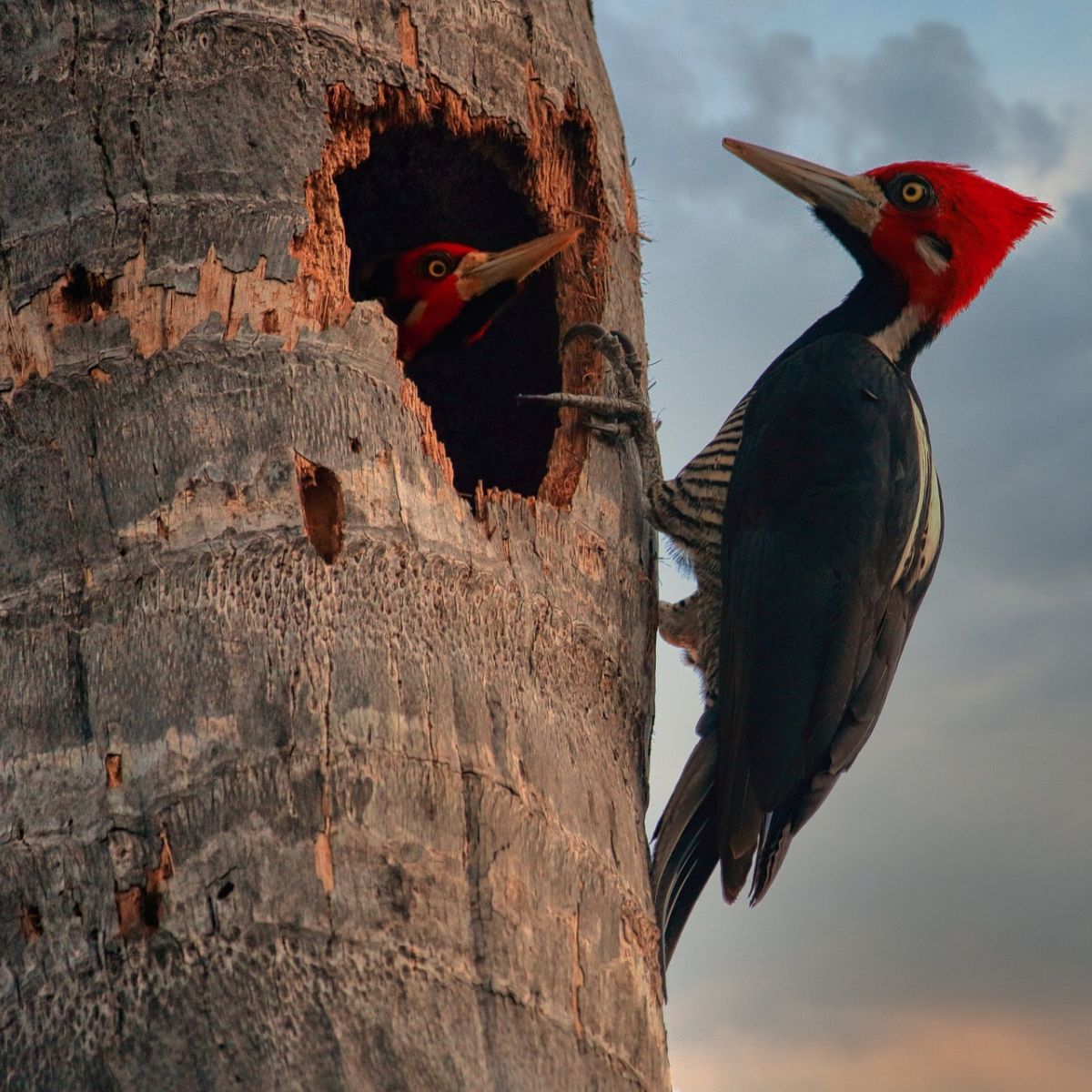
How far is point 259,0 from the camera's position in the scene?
2984mm

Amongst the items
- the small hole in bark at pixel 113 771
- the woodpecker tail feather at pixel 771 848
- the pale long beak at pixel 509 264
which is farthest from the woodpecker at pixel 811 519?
the small hole in bark at pixel 113 771

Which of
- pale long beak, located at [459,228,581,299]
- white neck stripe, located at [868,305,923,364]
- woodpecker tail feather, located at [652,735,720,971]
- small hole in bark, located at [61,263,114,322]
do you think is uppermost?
white neck stripe, located at [868,305,923,364]

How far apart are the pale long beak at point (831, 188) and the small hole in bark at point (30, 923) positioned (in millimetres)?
3275

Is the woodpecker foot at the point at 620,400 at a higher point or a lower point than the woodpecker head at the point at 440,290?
lower

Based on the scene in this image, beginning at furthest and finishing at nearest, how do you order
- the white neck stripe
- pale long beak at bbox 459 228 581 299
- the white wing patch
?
1. the white neck stripe
2. the white wing patch
3. pale long beak at bbox 459 228 581 299

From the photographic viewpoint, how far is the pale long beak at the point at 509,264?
368 centimetres

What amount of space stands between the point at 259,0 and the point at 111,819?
161 centimetres

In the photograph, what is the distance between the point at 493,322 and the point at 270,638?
7.30ft

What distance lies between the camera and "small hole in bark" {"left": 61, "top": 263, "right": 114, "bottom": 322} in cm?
271

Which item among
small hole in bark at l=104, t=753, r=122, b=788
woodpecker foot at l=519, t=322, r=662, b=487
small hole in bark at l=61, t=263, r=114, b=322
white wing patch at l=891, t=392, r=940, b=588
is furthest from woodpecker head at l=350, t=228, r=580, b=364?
small hole in bark at l=104, t=753, r=122, b=788

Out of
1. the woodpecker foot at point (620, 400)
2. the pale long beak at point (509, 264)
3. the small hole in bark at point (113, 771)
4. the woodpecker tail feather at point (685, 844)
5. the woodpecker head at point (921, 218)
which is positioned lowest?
the small hole in bark at point (113, 771)

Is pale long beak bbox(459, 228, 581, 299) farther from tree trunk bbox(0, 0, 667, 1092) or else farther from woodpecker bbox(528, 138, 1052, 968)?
tree trunk bbox(0, 0, 667, 1092)

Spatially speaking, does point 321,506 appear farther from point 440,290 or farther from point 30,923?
point 440,290

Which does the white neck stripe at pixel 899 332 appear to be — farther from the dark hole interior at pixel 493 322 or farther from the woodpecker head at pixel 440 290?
the woodpecker head at pixel 440 290
